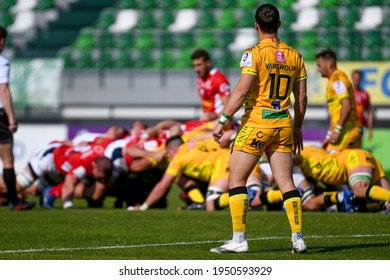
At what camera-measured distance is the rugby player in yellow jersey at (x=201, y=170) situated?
14000mm

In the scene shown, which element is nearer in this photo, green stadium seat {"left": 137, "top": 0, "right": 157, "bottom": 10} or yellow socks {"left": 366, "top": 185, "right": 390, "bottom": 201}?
yellow socks {"left": 366, "top": 185, "right": 390, "bottom": 201}

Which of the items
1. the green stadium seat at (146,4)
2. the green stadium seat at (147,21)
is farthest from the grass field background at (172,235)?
the green stadium seat at (146,4)

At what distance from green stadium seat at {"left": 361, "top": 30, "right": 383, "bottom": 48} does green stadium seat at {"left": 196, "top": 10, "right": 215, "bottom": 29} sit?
442cm

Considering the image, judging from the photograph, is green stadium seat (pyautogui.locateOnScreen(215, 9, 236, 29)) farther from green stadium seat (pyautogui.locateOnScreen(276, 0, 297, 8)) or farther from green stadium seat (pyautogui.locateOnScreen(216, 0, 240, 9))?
green stadium seat (pyautogui.locateOnScreen(276, 0, 297, 8))

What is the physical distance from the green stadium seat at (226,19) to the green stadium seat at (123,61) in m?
2.68

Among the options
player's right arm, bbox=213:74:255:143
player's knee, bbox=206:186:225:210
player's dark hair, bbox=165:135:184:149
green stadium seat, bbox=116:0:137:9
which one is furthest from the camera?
green stadium seat, bbox=116:0:137:9

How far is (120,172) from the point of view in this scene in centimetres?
1509

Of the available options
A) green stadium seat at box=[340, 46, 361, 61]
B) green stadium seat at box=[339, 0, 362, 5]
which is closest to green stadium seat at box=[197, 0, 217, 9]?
green stadium seat at box=[339, 0, 362, 5]

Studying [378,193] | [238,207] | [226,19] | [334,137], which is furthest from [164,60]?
[238,207]

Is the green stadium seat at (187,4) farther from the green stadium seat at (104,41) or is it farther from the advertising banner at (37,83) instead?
the advertising banner at (37,83)

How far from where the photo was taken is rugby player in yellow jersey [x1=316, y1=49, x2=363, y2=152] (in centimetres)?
1399

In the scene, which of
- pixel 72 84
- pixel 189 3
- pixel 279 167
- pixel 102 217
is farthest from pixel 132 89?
pixel 279 167

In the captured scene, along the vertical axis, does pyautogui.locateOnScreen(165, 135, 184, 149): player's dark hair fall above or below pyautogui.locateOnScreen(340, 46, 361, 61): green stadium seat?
below

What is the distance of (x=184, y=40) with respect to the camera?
88.4 feet
